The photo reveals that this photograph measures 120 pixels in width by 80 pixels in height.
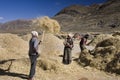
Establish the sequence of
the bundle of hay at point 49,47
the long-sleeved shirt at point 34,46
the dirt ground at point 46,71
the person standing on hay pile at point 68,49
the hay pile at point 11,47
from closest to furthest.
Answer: the long-sleeved shirt at point 34,46 → the dirt ground at point 46,71 → the hay pile at point 11,47 → the person standing on hay pile at point 68,49 → the bundle of hay at point 49,47

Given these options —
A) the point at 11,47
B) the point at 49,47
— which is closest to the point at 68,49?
the point at 11,47

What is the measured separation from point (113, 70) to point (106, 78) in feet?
3.40

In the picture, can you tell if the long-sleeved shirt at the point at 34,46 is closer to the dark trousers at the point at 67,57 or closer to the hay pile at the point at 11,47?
the hay pile at the point at 11,47

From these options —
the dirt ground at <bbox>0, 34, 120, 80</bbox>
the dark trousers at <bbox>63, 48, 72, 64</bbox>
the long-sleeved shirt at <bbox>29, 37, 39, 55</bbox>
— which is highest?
the long-sleeved shirt at <bbox>29, 37, 39, 55</bbox>

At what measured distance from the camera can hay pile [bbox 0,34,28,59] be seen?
15.5 m

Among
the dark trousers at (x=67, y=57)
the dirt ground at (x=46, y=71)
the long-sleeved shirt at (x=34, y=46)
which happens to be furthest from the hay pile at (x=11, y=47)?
the long-sleeved shirt at (x=34, y=46)

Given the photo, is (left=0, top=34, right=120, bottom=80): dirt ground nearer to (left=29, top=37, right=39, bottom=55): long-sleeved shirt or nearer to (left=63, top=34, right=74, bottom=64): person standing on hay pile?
(left=63, top=34, right=74, bottom=64): person standing on hay pile

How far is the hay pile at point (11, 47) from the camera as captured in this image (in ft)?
51.0

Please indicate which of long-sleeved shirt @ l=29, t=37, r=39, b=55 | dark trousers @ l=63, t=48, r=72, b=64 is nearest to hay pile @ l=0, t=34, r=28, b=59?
dark trousers @ l=63, t=48, r=72, b=64

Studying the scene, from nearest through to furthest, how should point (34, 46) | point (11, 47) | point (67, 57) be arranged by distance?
point (34, 46) < point (67, 57) < point (11, 47)

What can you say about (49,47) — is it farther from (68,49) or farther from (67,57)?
(67,57)

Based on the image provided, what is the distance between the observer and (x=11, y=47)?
17.0 meters

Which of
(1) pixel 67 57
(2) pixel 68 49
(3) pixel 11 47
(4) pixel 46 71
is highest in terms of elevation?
(3) pixel 11 47

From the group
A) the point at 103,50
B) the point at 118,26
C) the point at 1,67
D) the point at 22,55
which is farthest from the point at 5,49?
the point at 118,26
